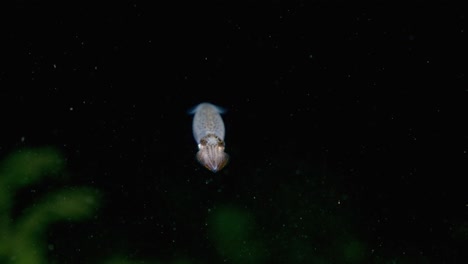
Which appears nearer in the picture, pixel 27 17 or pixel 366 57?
pixel 27 17

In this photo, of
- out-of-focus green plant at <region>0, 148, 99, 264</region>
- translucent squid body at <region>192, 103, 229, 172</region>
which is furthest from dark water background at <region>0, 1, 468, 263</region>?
translucent squid body at <region>192, 103, 229, 172</region>

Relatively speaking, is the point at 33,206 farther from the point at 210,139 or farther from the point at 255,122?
the point at 255,122

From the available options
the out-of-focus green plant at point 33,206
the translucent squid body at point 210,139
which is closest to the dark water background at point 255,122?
the out-of-focus green plant at point 33,206

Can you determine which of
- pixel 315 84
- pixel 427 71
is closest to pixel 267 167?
pixel 315 84

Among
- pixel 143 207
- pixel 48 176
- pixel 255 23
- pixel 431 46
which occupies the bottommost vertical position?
pixel 143 207

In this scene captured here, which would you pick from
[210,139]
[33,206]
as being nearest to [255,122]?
[210,139]

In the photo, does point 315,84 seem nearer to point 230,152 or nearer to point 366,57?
point 366,57
